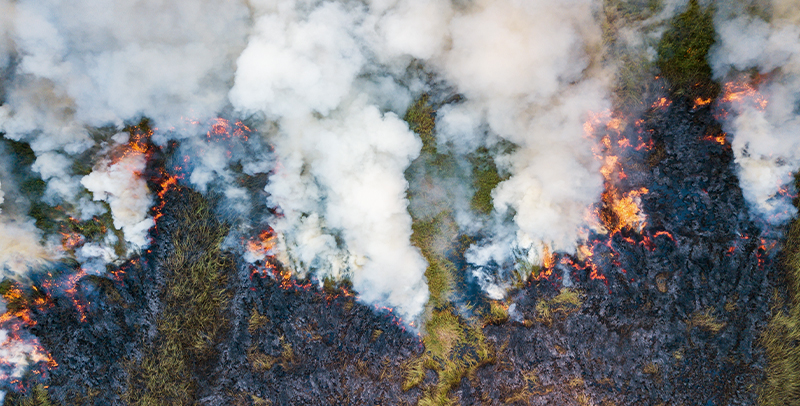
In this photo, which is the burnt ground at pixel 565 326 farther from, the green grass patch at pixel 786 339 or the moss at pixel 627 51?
the moss at pixel 627 51

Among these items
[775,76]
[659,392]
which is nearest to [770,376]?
[659,392]

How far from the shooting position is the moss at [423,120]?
3.12 metres

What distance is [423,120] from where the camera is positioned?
313cm

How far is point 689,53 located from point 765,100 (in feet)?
2.25

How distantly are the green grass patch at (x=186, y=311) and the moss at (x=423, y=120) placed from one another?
6.54ft

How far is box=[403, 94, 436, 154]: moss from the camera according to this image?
3119 mm

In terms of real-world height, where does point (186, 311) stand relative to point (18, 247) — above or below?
below

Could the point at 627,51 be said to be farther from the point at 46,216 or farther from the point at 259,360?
the point at 46,216

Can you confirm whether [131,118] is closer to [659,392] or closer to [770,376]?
[659,392]

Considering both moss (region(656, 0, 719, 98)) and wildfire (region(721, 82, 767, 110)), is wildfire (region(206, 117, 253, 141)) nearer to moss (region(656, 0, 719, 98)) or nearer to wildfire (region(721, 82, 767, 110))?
moss (region(656, 0, 719, 98))

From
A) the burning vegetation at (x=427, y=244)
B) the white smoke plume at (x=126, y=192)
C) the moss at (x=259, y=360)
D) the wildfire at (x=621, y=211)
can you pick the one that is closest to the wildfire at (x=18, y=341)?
the burning vegetation at (x=427, y=244)

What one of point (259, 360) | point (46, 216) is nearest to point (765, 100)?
point (259, 360)

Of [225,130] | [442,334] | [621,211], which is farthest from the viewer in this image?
[442,334]

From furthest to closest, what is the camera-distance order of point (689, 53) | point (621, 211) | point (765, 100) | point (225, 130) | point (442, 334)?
point (442, 334) < point (225, 130) < point (621, 211) < point (689, 53) < point (765, 100)
